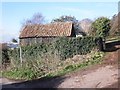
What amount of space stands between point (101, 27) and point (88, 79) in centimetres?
3479

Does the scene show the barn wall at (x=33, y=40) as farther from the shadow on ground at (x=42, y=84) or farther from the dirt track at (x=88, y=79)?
the shadow on ground at (x=42, y=84)

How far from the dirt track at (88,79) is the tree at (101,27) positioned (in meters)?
30.8

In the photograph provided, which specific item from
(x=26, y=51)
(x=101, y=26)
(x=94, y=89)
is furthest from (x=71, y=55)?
(x=101, y=26)

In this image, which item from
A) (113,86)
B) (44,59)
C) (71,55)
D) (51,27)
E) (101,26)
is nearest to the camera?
(113,86)

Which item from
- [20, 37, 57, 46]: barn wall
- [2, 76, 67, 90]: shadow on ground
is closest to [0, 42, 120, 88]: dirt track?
[2, 76, 67, 90]: shadow on ground

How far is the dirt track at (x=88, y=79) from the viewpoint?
46.8ft

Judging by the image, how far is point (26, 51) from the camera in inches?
1091

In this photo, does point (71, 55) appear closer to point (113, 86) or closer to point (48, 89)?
point (48, 89)

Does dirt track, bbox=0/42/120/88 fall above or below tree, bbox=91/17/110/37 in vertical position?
above

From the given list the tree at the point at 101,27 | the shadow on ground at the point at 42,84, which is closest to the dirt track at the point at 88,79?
the shadow on ground at the point at 42,84

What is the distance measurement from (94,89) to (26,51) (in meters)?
15.1

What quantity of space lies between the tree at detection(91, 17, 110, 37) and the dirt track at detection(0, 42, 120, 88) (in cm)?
3076

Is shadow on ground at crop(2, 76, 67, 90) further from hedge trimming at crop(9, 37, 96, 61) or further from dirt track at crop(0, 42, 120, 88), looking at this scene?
hedge trimming at crop(9, 37, 96, 61)

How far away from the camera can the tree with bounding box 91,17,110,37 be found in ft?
164
